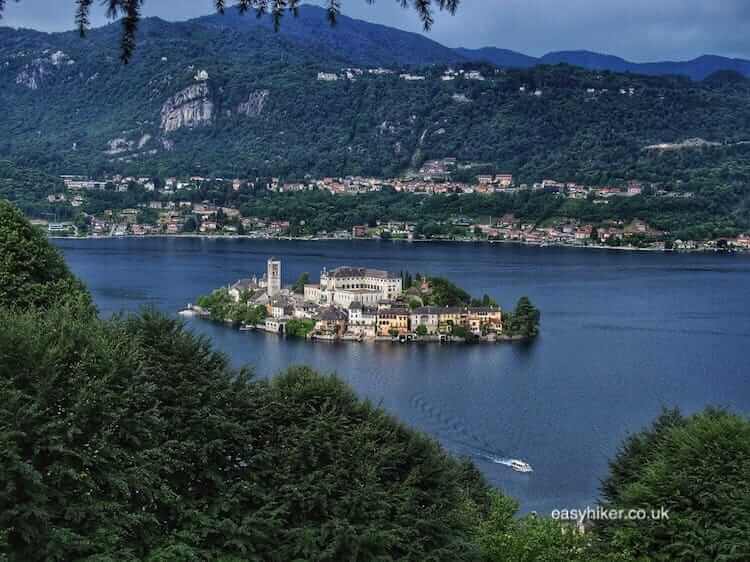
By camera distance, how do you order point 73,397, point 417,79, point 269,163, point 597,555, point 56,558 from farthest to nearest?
point 417,79 < point 269,163 < point 597,555 < point 73,397 < point 56,558

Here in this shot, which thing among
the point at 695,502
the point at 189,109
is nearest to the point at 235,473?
the point at 695,502

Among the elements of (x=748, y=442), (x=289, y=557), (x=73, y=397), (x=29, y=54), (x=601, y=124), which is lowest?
(x=289, y=557)

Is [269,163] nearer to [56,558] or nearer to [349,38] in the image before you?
[349,38]

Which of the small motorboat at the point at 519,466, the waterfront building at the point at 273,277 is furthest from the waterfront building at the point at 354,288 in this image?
the small motorboat at the point at 519,466

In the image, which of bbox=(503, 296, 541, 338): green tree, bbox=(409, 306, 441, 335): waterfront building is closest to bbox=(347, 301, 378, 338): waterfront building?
bbox=(409, 306, 441, 335): waterfront building

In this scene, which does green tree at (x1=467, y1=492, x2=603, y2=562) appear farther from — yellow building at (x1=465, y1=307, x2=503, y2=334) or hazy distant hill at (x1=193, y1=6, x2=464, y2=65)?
hazy distant hill at (x1=193, y1=6, x2=464, y2=65)

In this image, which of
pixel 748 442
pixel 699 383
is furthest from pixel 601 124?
pixel 748 442
